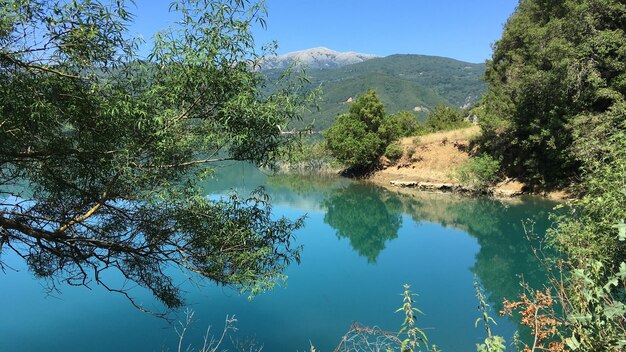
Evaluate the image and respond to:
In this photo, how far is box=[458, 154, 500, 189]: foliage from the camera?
62.7 ft

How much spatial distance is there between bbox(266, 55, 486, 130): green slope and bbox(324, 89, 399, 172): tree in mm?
16160

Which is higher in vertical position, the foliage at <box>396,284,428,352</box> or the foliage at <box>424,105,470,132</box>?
the foliage at <box>424,105,470,132</box>

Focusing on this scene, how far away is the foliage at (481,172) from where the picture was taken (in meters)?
19.1

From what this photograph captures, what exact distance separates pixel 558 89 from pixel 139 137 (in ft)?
49.3

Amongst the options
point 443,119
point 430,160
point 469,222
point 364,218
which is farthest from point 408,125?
point 469,222

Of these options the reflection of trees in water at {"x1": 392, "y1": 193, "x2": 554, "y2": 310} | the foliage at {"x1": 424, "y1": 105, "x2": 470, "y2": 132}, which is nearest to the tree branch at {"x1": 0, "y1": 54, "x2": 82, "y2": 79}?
the reflection of trees in water at {"x1": 392, "y1": 193, "x2": 554, "y2": 310}

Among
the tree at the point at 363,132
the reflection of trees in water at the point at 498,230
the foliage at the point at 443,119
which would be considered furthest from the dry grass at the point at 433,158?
the foliage at the point at 443,119

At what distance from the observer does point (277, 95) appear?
13.5ft

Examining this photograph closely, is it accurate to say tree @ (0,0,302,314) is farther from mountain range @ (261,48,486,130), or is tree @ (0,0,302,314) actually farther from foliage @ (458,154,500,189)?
mountain range @ (261,48,486,130)

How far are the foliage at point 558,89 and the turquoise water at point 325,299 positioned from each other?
3297mm

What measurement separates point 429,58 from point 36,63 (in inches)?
6780

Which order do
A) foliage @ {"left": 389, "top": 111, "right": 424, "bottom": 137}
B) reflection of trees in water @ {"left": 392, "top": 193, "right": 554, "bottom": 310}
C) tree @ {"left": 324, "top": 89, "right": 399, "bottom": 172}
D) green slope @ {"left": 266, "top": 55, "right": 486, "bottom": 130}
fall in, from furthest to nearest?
green slope @ {"left": 266, "top": 55, "right": 486, "bottom": 130}, foliage @ {"left": 389, "top": 111, "right": 424, "bottom": 137}, tree @ {"left": 324, "top": 89, "right": 399, "bottom": 172}, reflection of trees in water @ {"left": 392, "top": 193, "right": 554, "bottom": 310}

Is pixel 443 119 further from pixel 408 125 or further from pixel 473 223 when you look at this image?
pixel 473 223

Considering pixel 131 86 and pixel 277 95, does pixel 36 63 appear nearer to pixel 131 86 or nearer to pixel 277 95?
pixel 131 86
